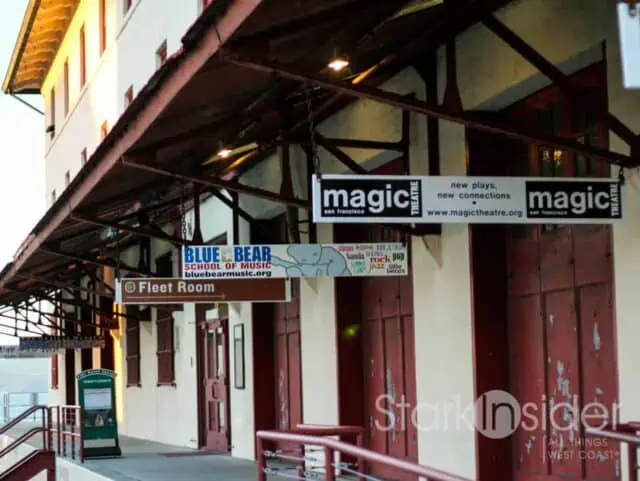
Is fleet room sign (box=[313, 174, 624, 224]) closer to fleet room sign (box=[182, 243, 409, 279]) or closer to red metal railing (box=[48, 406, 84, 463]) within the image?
fleet room sign (box=[182, 243, 409, 279])

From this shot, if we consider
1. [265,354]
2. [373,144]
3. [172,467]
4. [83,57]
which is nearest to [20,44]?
[83,57]

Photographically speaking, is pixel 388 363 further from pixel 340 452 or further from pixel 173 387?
pixel 173 387

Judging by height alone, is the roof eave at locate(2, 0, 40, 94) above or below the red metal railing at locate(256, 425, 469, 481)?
above

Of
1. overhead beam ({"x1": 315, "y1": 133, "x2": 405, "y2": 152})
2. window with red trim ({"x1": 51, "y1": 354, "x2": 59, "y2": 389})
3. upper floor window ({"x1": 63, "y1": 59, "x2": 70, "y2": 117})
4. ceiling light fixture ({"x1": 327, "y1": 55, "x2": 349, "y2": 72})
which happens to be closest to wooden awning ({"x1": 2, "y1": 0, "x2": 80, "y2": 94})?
upper floor window ({"x1": 63, "y1": 59, "x2": 70, "y2": 117})

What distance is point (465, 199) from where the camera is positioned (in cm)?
954

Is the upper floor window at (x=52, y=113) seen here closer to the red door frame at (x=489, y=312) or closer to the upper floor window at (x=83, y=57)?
the upper floor window at (x=83, y=57)

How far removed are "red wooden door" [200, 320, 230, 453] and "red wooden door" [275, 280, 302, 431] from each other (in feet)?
7.54

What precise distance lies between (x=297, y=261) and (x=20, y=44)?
2498cm

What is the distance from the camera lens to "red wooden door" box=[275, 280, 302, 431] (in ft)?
57.8

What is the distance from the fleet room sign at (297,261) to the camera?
42.7 feet

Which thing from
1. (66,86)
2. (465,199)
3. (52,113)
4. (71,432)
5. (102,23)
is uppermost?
(102,23)

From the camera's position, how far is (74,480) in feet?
64.1

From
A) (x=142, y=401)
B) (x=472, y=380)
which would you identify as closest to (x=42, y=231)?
(x=142, y=401)

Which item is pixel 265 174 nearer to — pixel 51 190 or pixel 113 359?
pixel 113 359
